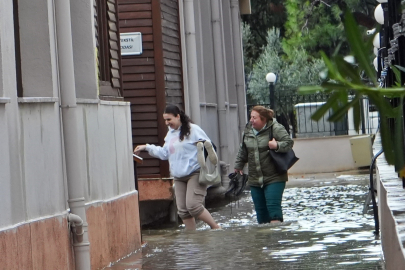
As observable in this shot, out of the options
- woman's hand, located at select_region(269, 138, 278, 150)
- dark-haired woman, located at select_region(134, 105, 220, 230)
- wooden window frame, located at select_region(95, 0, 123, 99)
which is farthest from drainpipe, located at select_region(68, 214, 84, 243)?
woman's hand, located at select_region(269, 138, 278, 150)

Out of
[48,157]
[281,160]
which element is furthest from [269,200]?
[48,157]

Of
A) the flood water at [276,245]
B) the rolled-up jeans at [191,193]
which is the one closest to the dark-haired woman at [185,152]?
the rolled-up jeans at [191,193]

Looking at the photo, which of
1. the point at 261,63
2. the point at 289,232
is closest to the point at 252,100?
the point at 261,63

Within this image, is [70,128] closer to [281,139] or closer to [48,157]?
[48,157]

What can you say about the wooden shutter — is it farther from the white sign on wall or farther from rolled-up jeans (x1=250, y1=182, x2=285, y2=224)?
the white sign on wall

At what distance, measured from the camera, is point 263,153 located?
9891mm

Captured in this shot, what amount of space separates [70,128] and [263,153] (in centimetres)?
398

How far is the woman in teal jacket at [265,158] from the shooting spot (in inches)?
386

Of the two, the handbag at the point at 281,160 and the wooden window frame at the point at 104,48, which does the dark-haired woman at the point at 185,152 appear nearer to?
the handbag at the point at 281,160

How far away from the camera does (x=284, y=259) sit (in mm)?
6910

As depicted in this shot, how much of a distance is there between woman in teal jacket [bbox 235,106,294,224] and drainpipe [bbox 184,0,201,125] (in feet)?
11.5

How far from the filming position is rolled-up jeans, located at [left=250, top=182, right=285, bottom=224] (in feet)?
32.2

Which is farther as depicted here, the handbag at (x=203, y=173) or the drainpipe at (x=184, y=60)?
the drainpipe at (x=184, y=60)

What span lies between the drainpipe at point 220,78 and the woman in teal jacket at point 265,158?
19.6ft
